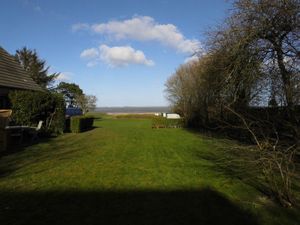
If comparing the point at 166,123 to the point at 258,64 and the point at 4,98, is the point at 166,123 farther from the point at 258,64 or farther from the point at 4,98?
the point at 258,64

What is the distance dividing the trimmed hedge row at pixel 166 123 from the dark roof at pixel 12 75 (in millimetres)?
12694

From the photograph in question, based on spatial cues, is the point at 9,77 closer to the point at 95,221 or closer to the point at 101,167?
the point at 101,167

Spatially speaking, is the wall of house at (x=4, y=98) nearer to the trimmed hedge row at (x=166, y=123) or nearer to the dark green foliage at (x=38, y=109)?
the dark green foliage at (x=38, y=109)

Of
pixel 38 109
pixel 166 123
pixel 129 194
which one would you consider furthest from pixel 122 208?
pixel 166 123

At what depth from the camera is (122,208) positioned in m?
5.04

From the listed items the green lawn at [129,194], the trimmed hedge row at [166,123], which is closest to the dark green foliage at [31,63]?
the trimmed hedge row at [166,123]

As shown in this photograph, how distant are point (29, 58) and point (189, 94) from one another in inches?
1188

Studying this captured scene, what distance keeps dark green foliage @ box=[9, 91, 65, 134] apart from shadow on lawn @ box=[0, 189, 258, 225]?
11182 mm

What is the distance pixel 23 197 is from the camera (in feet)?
18.1

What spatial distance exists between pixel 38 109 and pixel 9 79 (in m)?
3.40

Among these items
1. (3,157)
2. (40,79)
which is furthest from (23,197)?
(40,79)

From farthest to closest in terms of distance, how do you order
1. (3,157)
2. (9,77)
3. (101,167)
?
(9,77) → (3,157) → (101,167)

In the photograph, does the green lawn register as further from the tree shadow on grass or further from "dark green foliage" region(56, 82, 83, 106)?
"dark green foliage" region(56, 82, 83, 106)

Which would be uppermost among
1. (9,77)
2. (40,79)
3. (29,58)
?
(29,58)
